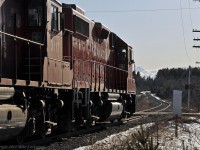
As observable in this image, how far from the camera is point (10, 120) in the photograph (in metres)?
11.1

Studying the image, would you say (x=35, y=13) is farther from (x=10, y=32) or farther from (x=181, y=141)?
(x=181, y=141)

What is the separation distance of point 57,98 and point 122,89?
10490 millimetres

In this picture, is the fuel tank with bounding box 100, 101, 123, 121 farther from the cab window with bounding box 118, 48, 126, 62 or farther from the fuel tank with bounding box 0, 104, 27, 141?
the fuel tank with bounding box 0, 104, 27, 141

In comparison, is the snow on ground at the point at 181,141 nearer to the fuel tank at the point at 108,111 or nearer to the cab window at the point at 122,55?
the fuel tank at the point at 108,111

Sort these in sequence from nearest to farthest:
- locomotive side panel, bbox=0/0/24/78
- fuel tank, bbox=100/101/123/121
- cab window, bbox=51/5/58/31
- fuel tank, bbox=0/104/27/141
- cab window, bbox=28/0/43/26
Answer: fuel tank, bbox=0/104/27/141 → locomotive side panel, bbox=0/0/24/78 → cab window, bbox=28/0/43/26 → cab window, bbox=51/5/58/31 → fuel tank, bbox=100/101/123/121

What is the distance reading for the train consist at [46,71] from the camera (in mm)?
12000

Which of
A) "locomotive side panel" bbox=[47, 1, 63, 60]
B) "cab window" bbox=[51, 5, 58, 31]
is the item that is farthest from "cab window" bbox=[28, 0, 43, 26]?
"cab window" bbox=[51, 5, 58, 31]

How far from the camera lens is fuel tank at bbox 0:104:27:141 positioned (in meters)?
10.7

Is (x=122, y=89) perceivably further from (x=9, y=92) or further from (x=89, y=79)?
(x=9, y=92)

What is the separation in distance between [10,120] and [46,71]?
258 centimetres

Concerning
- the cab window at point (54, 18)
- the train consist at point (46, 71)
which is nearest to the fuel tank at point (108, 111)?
the train consist at point (46, 71)

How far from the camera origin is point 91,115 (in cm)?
1845

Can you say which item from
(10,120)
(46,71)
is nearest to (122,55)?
(46,71)

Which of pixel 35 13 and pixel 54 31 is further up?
pixel 35 13
